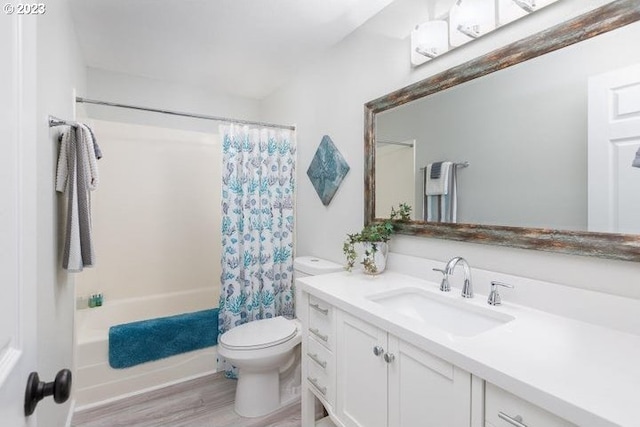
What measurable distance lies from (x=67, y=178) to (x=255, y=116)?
86.1 inches

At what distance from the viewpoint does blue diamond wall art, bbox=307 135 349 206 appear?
7.20 ft

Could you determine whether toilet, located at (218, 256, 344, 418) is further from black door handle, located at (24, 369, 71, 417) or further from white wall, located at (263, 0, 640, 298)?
black door handle, located at (24, 369, 71, 417)

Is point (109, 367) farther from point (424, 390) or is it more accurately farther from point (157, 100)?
point (157, 100)

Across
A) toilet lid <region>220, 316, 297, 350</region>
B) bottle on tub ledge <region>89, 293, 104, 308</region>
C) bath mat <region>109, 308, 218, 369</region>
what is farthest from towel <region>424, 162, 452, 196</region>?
bottle on tub ledge <region>89, 293, 104, 308</region>

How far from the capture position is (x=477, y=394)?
81cm

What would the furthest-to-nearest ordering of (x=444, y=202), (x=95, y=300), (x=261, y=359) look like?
(x=95, y=300) < (x=261, y=359) < (x=444, y=202)

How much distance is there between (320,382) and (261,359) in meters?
0.51

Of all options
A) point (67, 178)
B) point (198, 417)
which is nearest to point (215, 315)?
point (198, 417)

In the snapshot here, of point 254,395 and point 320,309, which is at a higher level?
point 320,309

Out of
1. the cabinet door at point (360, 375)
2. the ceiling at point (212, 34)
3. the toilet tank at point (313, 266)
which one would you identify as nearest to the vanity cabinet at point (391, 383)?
the cabinet door at point (360, 375)

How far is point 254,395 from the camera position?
1.92 m

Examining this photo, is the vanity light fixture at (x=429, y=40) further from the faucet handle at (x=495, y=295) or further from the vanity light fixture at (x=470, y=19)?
the faucet handle at (x=495, y=295)

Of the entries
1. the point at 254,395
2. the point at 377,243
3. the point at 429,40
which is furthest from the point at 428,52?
the point at 254,395

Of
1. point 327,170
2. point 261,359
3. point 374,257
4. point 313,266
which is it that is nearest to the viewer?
point 374,257
